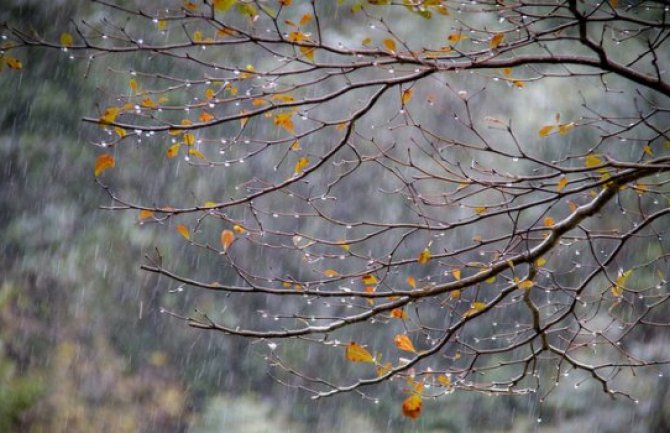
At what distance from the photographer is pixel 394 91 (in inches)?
279

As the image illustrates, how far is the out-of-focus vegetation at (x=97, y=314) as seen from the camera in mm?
6109

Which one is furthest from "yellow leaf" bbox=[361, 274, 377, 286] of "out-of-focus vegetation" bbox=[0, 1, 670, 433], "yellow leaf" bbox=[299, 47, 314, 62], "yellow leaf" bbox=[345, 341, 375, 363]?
"out-of-focus vegetation" bbox=[0, 1, 670, 433]

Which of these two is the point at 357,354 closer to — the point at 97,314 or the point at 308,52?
the point at 308,52

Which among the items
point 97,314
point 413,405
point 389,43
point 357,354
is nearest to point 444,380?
point 413,405

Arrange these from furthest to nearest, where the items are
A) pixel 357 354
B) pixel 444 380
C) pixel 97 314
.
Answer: pixel 97 314 → pixel 444 380 → pixel 357 354

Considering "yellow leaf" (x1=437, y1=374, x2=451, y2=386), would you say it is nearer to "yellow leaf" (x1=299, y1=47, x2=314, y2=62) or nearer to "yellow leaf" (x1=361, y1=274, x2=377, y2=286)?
"yellow leaf" (x1=361, y1=274, x2=377, y2=286)

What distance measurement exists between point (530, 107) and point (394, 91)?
149cm

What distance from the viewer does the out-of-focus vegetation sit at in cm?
611

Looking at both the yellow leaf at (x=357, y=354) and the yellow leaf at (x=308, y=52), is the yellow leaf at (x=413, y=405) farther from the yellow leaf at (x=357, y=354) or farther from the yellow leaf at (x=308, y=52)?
the yellow leaf at (x=308, y=52)

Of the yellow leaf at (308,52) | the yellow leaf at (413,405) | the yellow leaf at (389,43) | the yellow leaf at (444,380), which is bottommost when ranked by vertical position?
the yellow leaf at (413,405)

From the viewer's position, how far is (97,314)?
21.1 ft

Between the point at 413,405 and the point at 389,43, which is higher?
the point at 389,43

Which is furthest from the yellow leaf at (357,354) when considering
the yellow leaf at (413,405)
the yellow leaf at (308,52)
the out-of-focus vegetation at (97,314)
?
the out-of-focus vegetation at (97,314)

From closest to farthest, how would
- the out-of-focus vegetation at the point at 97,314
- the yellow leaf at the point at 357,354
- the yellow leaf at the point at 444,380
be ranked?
the yellow leaf at the point at 357,354 → the yellow leaf at the point at 444,380 → the out-of-focus vegetation at the point at 97,314
